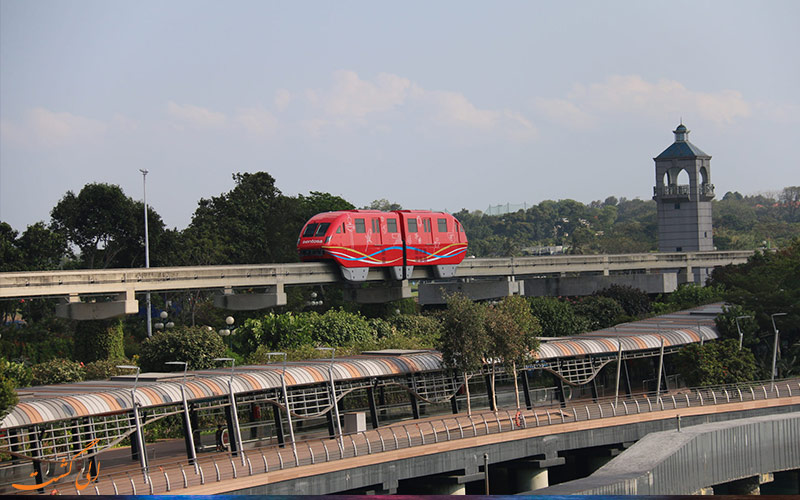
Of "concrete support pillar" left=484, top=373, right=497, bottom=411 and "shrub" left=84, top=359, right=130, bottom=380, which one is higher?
"shrub" left=84, top=359, right=130, bottom=380

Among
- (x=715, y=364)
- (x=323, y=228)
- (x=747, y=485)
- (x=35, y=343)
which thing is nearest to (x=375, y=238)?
(x=323, y=228)

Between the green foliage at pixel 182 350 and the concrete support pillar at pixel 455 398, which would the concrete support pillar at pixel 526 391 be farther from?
the green foliage at pixel 182 350

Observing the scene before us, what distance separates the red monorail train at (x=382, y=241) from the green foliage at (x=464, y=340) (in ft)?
69.6

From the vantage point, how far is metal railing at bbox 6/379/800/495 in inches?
1383

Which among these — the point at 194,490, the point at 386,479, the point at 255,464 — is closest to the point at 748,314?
the point at 386,479

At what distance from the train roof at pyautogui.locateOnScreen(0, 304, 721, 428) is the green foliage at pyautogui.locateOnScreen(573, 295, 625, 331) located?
16.0 metres

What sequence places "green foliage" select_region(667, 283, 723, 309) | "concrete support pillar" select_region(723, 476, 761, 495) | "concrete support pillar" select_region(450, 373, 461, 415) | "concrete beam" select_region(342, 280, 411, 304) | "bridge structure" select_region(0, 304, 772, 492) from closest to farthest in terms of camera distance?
"bridge structure" select_region(0, 304, 772, 492) → "concrete support pillar" select_region(723, 476, 761, 495) → "concrete support pillar" select_region(450, 373, 461, 415) → "concrete beam" select_region(342, 280, 411, 304) → "green foliage" select_region(667, 283, 723, 309)

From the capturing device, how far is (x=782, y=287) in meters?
68.8

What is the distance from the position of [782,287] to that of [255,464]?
44466mm

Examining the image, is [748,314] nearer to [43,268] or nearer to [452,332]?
[452,332]

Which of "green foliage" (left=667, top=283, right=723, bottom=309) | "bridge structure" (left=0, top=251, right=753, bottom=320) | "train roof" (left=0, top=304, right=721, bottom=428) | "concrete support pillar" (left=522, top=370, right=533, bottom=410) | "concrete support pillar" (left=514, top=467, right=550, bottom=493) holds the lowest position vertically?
"concrete support pillar" (left=514, top=467, right=550, bottom=493)

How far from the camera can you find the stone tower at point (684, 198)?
11644 cm

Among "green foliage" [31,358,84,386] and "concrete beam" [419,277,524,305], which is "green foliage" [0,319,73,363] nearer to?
"green foliage" [31,358,84,386]

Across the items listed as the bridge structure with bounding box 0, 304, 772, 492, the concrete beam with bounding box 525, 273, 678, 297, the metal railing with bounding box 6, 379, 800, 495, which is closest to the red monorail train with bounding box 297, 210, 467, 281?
the bridge structure with bounding box 0, 304, 772, 492
